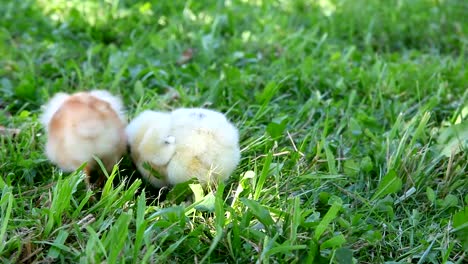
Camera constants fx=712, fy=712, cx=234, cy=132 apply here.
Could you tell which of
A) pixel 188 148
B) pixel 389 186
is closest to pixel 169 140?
pixel 188 148

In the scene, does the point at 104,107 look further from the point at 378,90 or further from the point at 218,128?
the point at 378,90

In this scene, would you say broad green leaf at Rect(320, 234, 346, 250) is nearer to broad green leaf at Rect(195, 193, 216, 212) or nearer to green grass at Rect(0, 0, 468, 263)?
green grass at Rect(0, 0, 468, 263)

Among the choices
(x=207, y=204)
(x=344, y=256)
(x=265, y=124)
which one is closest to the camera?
(x=344, y=256)

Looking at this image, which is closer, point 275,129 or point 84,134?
point 84,134

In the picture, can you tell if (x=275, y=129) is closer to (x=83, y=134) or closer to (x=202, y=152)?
(x=202, y=152)

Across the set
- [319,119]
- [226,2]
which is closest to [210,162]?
[319,119]

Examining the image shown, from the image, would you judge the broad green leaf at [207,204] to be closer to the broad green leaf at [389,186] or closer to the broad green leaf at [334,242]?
the broad green leaf at [334,242]
